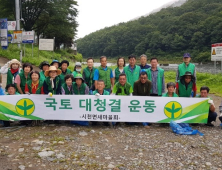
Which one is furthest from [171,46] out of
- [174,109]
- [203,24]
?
[174,109]

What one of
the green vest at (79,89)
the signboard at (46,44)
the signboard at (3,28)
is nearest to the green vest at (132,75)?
the green vest at (79,89)

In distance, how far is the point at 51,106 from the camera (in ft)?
18.5

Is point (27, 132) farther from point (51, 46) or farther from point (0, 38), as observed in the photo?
point (0, 38)

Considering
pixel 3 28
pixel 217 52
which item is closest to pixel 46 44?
pixel 3 28

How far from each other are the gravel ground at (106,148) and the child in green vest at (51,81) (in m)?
0.92

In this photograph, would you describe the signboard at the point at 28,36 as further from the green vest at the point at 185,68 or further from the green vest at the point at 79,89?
the green vest at the point at 185,68

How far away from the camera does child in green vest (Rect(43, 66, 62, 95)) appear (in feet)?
18.6

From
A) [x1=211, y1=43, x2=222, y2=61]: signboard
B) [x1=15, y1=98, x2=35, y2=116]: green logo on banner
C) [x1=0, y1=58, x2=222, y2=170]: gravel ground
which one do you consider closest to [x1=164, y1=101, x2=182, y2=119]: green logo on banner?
[x1=0, y1=58, x2=222, y2=170]: gravel ground

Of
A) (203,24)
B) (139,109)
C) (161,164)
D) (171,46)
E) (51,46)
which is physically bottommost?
(161,164)

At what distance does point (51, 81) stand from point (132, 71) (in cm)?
229

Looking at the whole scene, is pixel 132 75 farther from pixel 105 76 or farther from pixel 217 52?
pixel 217 52

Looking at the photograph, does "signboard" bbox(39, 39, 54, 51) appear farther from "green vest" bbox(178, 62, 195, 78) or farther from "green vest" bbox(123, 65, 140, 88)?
"green vest" bbox(178, 62, 195, 78)

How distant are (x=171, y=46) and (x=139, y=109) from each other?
251ft

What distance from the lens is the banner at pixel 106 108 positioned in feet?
18.3
